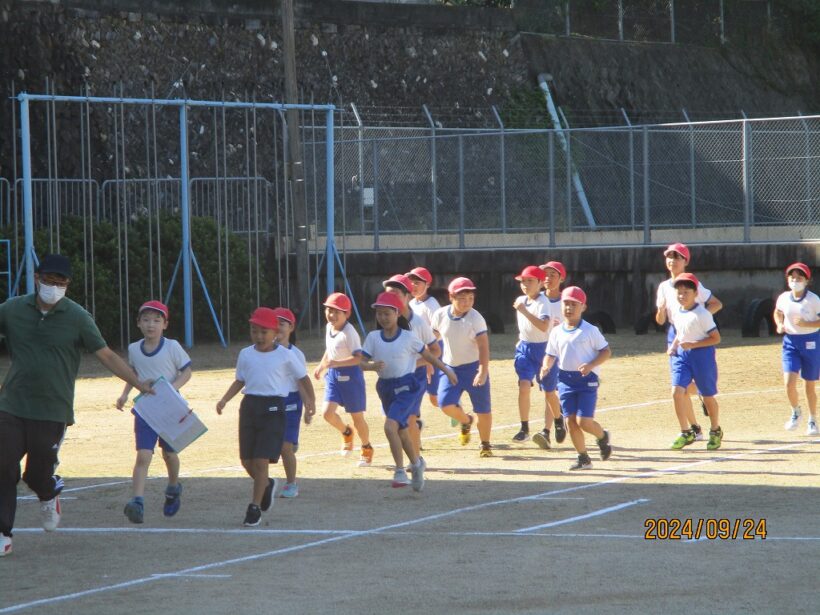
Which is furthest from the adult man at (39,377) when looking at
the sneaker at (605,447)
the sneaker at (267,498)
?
the sneaker at (605,447)

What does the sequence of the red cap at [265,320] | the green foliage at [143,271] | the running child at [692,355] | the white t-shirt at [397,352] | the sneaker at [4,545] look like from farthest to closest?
the green foliage at [143,271], the running child at [692,355], the white t-shirt at [397,352], the red cap at [265,320], the sneaker at [4,545]

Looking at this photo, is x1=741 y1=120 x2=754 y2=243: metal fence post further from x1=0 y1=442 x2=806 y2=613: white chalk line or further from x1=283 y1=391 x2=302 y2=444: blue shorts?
x1=283 y1=391 x2=302 y2=444: blue shorts

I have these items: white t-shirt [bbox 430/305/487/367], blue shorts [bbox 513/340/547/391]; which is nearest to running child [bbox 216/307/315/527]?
white t-shirt [bbox 430/305/487/367]

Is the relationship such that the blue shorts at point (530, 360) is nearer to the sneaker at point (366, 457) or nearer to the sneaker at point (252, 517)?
the sneaker at point (366, 457)

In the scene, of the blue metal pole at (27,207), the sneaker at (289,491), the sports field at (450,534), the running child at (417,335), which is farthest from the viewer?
the blue metal pole at (27,207)

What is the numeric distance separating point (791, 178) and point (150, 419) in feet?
62.6

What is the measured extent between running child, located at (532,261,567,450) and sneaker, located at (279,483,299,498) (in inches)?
133

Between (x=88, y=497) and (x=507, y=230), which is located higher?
(x=507, y=230)

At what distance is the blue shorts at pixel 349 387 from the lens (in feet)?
43.2

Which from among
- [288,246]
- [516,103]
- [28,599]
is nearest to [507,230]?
[288,246]

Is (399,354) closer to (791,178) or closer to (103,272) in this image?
(103,272)

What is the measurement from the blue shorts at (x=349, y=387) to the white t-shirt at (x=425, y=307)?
1363 millimetres

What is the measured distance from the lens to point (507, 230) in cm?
2995

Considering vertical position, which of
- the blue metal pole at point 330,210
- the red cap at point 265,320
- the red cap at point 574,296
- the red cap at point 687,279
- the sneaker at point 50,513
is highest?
the blue metal pole at point 330,210
